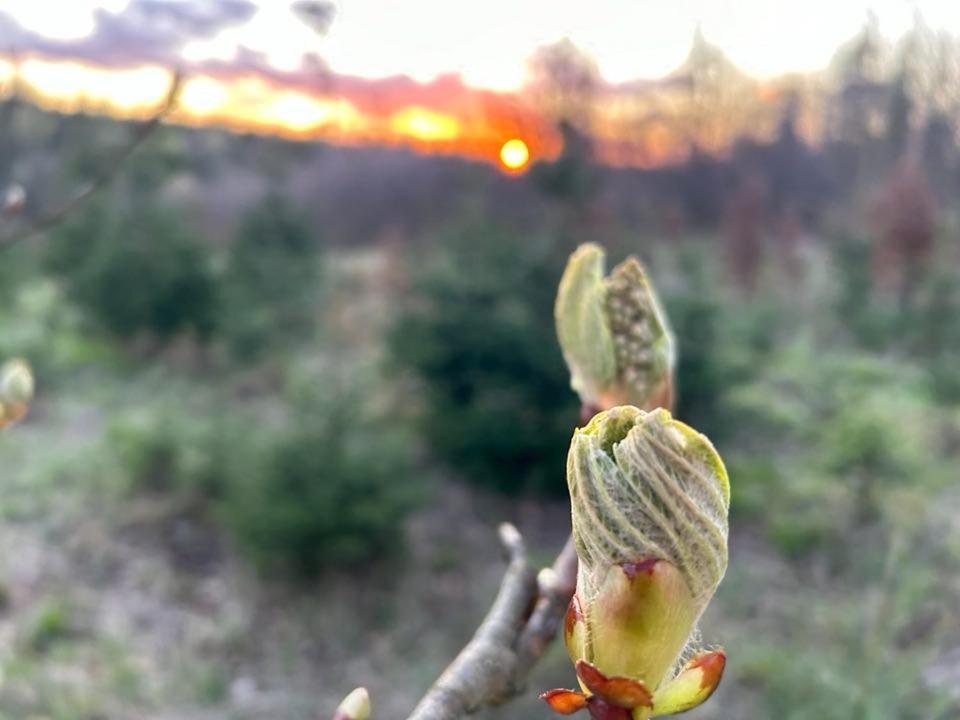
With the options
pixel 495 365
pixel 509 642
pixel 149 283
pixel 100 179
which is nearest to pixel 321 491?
pixel 495 365

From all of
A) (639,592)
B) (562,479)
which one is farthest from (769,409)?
(639,592)

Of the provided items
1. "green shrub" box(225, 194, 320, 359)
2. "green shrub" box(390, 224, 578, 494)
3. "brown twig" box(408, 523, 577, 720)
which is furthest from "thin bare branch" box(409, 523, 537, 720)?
"green shrub" box(225, 194, 320, 359)

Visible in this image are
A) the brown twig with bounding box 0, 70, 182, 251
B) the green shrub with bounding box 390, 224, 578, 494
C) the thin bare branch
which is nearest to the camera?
the thin bare branch

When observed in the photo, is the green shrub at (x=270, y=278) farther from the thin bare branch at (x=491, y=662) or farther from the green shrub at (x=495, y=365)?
the thin bare branch at (x=491, y=662)

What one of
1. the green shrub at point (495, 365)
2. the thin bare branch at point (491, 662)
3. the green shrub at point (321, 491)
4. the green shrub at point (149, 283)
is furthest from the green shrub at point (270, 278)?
the thin bare branch at point (491, 662)

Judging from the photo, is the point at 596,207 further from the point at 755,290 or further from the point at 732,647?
the point at 732,647

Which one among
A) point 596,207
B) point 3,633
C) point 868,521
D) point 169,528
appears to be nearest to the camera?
point 3,633

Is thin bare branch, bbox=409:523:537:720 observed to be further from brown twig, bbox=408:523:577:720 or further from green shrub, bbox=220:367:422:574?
green shrub, bbox=220:367:422:574
